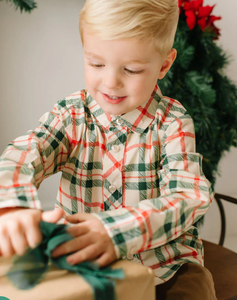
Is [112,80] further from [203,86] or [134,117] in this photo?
[203,86]

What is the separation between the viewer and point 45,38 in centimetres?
120

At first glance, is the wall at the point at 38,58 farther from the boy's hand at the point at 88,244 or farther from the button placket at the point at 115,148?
the boy's hand at the point at 88,244

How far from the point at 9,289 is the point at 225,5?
1.49m

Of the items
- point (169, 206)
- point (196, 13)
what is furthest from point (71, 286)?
point (196, 13)

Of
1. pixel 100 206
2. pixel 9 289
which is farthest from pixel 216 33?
pixel 9 289

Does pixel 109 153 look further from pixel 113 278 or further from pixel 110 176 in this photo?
pixel 113 278

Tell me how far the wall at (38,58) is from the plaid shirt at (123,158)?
0.61m

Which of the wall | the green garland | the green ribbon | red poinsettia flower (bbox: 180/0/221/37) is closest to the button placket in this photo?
the green ribbon

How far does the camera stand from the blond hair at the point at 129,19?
446 millimetres

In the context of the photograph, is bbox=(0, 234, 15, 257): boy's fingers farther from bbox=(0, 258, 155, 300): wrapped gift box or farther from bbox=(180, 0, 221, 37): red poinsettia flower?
bbox=(180, 0, 221, 37): red poinsettia flower

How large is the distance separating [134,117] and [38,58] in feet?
2.51

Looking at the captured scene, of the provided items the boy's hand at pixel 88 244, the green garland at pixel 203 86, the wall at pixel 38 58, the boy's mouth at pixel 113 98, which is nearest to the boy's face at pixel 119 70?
the boy's mouth at pixel 113 98

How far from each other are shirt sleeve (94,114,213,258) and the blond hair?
181mm

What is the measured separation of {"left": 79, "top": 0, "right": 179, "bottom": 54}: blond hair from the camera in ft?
1.46
